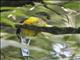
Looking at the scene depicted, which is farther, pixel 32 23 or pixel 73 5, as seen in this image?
pixel 73 5

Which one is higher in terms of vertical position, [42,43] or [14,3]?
[14,3]

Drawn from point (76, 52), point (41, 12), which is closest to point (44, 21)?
point (41, 12)

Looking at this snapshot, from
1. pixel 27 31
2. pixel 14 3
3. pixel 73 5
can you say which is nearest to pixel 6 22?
pixel 27 31

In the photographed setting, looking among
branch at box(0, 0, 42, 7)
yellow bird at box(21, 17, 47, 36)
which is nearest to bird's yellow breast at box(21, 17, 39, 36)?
yellow bird at box(21, 17, 47, 36)

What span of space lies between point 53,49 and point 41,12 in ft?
0.58

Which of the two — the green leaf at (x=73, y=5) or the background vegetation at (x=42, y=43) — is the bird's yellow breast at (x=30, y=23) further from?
the green leaf at (x=73, y=5)

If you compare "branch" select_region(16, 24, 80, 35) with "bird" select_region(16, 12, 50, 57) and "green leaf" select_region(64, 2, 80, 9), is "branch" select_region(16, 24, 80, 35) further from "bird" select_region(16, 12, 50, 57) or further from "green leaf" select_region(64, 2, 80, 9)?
"green leaf" select_region(64, 2, 80, 9)

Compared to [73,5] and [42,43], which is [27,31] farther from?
[73,5]

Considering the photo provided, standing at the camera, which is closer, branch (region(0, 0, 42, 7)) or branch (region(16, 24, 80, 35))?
branch (region(16, 24, 80, 35))

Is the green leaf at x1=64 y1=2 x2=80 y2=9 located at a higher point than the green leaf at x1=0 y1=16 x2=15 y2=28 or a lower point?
higher

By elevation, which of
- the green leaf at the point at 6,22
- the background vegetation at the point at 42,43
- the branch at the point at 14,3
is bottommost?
the background vegetation at the point at 42,43

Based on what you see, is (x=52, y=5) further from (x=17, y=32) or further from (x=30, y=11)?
(x=17, y=32)

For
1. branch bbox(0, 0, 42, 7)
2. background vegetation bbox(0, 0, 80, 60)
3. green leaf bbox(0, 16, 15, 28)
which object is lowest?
background vegetation bbox(0, 0, 80, 60)

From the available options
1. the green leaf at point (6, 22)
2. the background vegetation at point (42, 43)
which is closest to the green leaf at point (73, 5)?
the background vegetation at point (42, 43)
